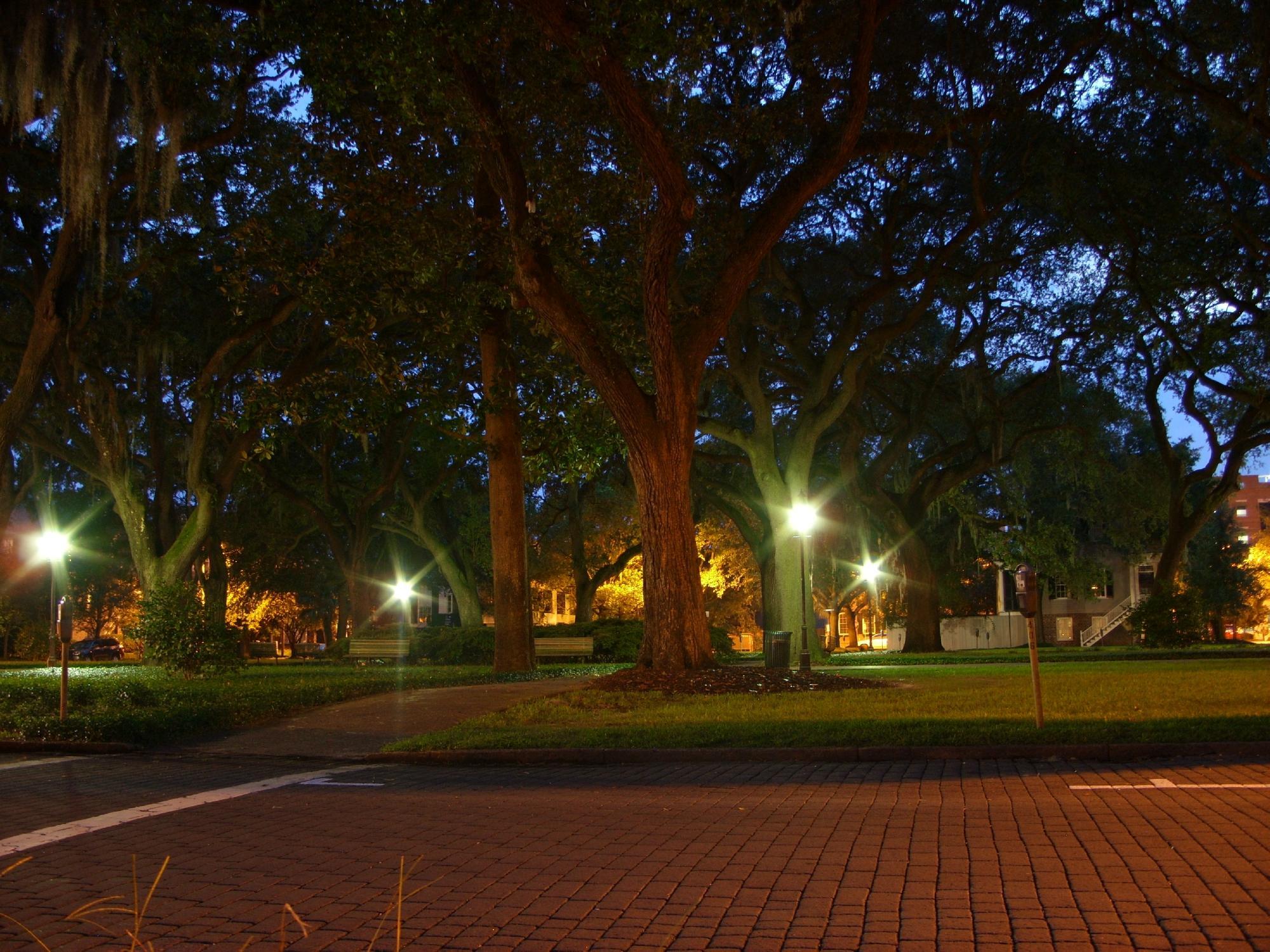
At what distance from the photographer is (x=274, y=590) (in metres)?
54.5

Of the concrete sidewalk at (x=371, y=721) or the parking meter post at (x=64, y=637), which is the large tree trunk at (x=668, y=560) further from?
the parking meter post at (x=64, y=637)

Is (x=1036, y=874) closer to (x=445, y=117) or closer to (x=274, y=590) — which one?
(x=445, y=117)

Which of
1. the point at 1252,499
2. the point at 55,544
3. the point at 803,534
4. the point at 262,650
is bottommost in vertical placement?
the point at 262,650

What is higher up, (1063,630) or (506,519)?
(506,519)

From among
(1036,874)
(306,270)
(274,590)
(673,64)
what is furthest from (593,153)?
(274,590)

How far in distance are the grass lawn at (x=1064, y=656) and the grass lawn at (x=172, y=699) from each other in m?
10.1

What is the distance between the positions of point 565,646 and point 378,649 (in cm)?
554

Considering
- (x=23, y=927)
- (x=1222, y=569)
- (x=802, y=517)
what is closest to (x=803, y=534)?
(x=802, y=517)

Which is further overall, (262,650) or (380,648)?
(262,650)

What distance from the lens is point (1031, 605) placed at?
11.1 metres

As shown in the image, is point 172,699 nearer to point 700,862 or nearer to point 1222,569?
point 700,862

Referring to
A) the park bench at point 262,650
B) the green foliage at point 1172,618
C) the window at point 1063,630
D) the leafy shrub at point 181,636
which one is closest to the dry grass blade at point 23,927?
the leafy shrub at point 181,636

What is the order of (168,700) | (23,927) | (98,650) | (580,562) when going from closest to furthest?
1. (23,927)
2. (168,700)
3. (580,562)
4. (98,650)

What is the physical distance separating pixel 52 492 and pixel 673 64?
105 feet
